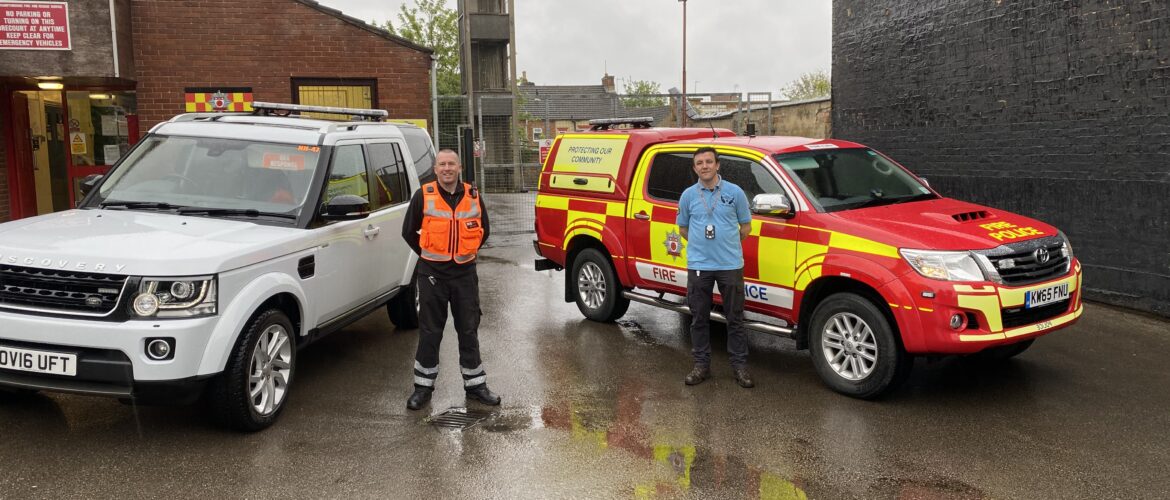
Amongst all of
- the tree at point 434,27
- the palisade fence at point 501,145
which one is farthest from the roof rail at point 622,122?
the tree at point 434,27

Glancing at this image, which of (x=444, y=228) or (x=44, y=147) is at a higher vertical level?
(x=44, y=147)

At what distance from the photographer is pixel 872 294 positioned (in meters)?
5.88

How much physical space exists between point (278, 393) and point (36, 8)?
936 cm

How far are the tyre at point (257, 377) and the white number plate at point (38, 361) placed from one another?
0.71 metres

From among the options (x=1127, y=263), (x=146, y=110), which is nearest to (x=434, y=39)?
(x=146, y=110)

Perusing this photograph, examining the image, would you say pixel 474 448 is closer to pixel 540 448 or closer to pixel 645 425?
pixel 540 448

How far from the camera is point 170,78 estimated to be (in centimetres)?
1373

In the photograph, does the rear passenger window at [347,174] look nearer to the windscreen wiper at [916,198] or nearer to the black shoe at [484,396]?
the black shoe at [484,396]

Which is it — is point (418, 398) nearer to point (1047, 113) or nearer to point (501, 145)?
point (1047, 113)

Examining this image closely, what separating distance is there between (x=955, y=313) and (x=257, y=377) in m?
4.22

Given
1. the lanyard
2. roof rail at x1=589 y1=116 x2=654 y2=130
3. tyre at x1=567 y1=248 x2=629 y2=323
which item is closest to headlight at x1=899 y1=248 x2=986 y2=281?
the lanyard

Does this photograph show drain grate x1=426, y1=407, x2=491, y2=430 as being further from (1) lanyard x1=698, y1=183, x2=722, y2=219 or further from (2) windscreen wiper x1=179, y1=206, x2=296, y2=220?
(1) lanyard x1=698, y1=183, x2=722, y2=219

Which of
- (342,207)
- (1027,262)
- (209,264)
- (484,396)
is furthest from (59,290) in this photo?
(1027,262)

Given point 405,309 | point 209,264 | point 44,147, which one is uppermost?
point 44,147
